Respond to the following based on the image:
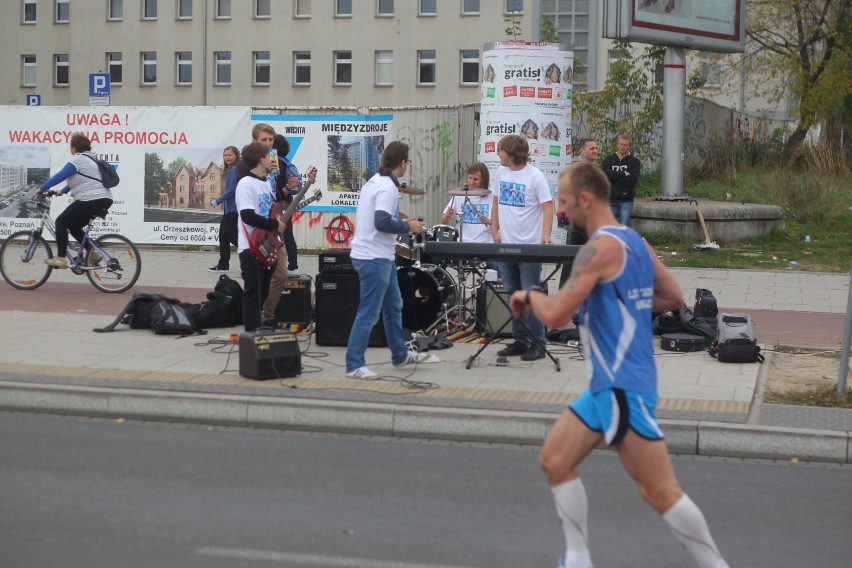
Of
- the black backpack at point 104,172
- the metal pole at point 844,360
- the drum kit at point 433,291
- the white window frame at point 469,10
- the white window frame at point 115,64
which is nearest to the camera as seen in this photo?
the metal pole at point 844,360

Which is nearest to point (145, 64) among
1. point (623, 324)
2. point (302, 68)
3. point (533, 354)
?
point (302, 68)

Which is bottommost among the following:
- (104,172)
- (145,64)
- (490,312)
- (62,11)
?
(490,312)

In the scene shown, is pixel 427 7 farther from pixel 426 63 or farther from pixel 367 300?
pixel 367 300

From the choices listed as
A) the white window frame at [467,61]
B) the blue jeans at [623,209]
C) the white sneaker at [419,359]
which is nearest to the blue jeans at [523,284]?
the white sneaker at [419,359]

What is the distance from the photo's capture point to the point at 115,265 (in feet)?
46.1

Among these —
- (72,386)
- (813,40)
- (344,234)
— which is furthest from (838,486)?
(813,40)

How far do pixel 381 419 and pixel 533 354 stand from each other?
234 centimetres

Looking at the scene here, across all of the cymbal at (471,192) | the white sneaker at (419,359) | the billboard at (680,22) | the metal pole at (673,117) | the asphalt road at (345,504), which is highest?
the billboard at (680,22)

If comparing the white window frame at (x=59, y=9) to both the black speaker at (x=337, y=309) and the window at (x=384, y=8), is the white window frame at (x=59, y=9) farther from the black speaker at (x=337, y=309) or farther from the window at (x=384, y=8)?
the black speaker at (x=337, y=309)

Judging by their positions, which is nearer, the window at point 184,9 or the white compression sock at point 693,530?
the white compression sock at point 693,530

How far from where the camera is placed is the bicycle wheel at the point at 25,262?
14.1 m

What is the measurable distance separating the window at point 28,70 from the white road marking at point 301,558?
59929 mm

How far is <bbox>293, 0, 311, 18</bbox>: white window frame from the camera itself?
56.0m

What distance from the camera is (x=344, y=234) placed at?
19750mm
